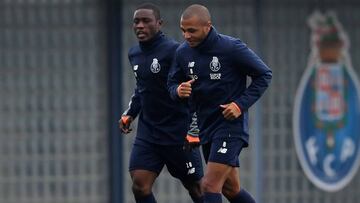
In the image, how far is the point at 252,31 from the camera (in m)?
16.4

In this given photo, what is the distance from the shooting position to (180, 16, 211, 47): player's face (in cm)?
1088

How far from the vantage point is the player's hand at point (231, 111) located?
10727mm

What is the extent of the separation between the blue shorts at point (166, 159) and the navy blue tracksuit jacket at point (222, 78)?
2.84ft

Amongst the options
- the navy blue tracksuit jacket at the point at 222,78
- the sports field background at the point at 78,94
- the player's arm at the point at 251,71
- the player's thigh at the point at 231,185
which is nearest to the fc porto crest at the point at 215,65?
the navy blue tracksuit jacket at the point at 222,78

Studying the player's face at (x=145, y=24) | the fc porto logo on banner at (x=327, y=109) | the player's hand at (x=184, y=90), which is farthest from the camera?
the fc porto logo on banner at (x=327, y=109)

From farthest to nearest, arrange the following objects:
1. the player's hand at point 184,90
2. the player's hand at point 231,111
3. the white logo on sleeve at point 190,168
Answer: the white logo on sleeve at point 190,168
the player's hand at point 184,90
the player's hand at point 231,111

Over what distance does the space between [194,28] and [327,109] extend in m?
5.93

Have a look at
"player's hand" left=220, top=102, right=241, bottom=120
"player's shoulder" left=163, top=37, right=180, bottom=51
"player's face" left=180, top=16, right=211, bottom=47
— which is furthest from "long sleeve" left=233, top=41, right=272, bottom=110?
"player's shoulder" left=163, top=37, right=180, bottom=51

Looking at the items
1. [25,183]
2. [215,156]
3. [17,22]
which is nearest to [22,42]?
[17,22]

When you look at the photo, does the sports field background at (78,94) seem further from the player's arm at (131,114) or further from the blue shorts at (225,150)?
the blue shorts at (225,150)

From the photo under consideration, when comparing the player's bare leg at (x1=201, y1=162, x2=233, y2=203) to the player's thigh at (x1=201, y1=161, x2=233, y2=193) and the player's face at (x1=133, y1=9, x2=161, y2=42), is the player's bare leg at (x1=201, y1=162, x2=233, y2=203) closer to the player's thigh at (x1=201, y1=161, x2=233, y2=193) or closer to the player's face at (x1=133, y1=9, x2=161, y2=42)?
the player's thigh at (x1=201, y1=161, x2=233, y2=193)

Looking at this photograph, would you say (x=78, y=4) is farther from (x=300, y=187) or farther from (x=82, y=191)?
(x=300, y=187)

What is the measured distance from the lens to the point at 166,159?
39.3 feet

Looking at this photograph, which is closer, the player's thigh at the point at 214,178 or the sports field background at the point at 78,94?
the player's thigh at the point at 214,178
